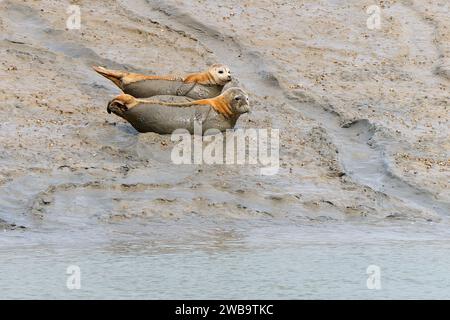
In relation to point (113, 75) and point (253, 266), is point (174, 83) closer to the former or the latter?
point (113, 75)

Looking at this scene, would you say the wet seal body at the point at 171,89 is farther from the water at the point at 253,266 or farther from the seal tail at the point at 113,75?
the water at the point at 253,266

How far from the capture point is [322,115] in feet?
36.4

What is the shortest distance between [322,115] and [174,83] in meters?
1.38

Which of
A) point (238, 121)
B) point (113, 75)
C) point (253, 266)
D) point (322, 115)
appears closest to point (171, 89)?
point (113, 75)

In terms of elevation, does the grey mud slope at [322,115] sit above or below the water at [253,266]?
above

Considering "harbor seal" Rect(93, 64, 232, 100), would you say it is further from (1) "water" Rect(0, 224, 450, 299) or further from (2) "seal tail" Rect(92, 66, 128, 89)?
(1) "water" Rect(0, 224, 450, 299)

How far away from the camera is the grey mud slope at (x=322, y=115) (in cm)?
955

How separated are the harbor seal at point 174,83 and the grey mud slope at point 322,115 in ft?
2.81

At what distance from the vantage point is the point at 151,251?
27.0ft

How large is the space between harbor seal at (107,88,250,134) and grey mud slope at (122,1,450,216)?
0.96m

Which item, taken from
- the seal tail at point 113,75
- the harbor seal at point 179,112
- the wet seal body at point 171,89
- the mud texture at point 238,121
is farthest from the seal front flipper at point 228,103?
the seal tail at point 113,75
